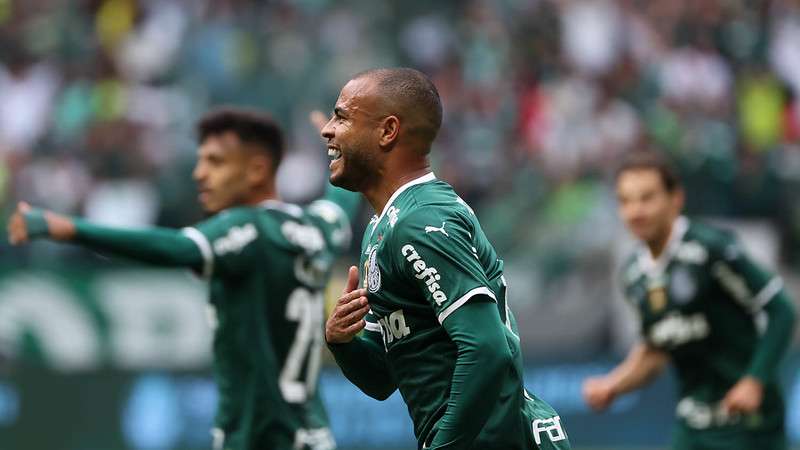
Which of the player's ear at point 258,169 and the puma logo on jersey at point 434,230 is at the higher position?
the puma logo on jersey at point 434,230

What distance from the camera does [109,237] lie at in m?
5.85

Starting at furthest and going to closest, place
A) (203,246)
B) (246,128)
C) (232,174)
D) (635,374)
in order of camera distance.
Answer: (635,374) < (246,128) < (232,174) < (203,246)

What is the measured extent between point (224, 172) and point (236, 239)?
1.93 ft

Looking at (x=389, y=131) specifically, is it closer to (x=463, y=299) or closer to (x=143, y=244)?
(x=463, y=299)

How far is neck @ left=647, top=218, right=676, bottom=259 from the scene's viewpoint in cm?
794

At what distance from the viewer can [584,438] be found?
12961 mm

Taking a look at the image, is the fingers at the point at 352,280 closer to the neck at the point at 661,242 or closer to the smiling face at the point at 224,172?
the smiling face at the point at 224,172

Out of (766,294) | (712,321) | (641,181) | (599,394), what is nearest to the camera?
(766,294)

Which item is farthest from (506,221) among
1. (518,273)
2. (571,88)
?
(571,88)

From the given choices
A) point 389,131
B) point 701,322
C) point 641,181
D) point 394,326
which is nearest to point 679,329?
point 701,322

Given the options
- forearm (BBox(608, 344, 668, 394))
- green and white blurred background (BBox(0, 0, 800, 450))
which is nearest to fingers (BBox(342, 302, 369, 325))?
forearm (BBox(608, 344, 668, 394))

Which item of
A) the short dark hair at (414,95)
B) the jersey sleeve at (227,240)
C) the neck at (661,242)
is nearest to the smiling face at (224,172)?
the jersey sleeve at (227,240)

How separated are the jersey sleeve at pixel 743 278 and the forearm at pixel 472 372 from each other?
3.47 meters

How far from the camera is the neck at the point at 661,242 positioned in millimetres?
7938
